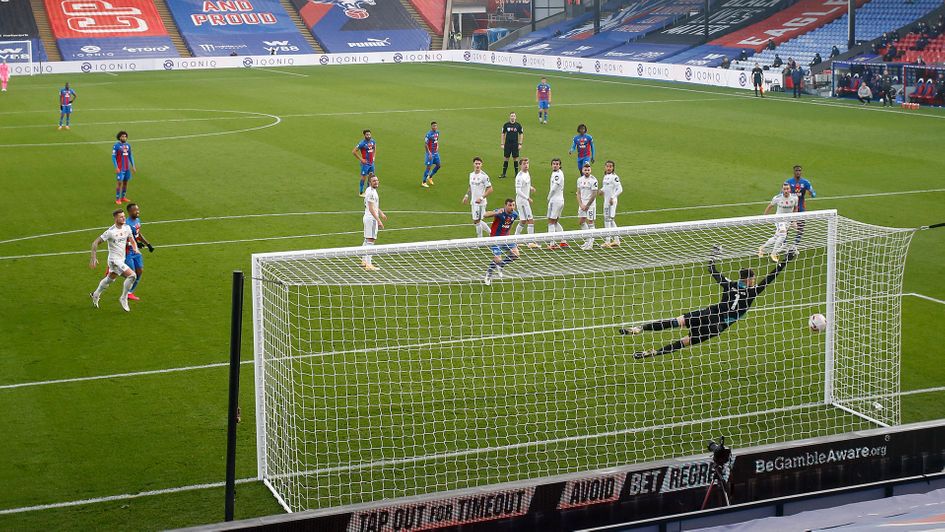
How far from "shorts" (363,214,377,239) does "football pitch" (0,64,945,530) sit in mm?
2490

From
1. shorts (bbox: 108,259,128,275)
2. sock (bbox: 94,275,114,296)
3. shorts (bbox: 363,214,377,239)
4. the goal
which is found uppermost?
the goal

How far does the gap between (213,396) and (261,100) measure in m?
37.0

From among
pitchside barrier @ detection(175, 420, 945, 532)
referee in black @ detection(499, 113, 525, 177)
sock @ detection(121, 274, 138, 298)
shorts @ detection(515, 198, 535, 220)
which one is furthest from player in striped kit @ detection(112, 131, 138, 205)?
pitchside barrier @ detection(175, 420, 945, 532)

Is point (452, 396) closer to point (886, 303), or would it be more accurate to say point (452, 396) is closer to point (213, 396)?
point (213, 396)

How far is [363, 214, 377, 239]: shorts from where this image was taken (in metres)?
19.9

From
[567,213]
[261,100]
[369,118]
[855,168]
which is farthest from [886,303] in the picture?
[261,100]

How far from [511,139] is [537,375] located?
15608mm

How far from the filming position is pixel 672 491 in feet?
35.2

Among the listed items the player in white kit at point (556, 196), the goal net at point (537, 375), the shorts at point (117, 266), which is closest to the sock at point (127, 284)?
the shorts at point (117, 266)

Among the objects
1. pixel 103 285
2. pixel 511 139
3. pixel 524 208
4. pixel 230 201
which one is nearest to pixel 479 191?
pixel 524 208

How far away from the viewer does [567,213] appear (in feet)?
83.9

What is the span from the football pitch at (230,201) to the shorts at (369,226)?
2.49 metres

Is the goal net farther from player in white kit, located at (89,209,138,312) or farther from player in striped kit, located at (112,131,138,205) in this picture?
player in striped kit, located at (112,131,138,205)

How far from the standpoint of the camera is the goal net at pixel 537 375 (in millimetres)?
12383
